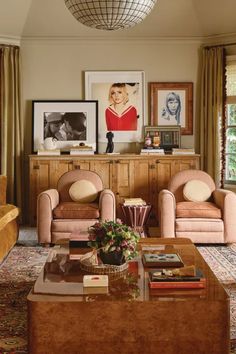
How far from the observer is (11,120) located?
24.8ft

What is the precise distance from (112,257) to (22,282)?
1.31 metres

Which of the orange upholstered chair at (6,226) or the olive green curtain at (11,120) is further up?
the olive green curtain at (11,120)

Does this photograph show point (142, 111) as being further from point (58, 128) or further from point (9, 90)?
point (9, 90)

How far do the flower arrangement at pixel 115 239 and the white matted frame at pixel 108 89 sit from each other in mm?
4304

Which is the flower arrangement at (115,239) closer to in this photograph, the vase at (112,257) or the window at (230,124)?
the vase at (112,257)

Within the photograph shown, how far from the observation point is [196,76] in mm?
7789

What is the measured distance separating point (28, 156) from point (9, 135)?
Answer: 1.34 ft

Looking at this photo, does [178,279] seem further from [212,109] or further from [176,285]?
[212,109]

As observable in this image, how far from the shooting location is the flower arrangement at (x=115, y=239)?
139 inches

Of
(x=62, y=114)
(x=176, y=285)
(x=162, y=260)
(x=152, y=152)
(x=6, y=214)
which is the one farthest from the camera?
(x=62, y=114)

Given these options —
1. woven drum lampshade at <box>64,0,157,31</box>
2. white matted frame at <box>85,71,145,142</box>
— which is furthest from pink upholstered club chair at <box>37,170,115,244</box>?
woven drum lampshade at <box>64,0,157,31</box>

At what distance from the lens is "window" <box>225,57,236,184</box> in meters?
7.51

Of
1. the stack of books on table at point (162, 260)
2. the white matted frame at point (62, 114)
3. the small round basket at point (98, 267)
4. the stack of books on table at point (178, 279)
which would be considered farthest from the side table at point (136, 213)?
the stack of books on table at point (178, 279)

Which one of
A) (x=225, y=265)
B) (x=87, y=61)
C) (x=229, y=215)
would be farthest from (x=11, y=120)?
(x=225, y=265)
